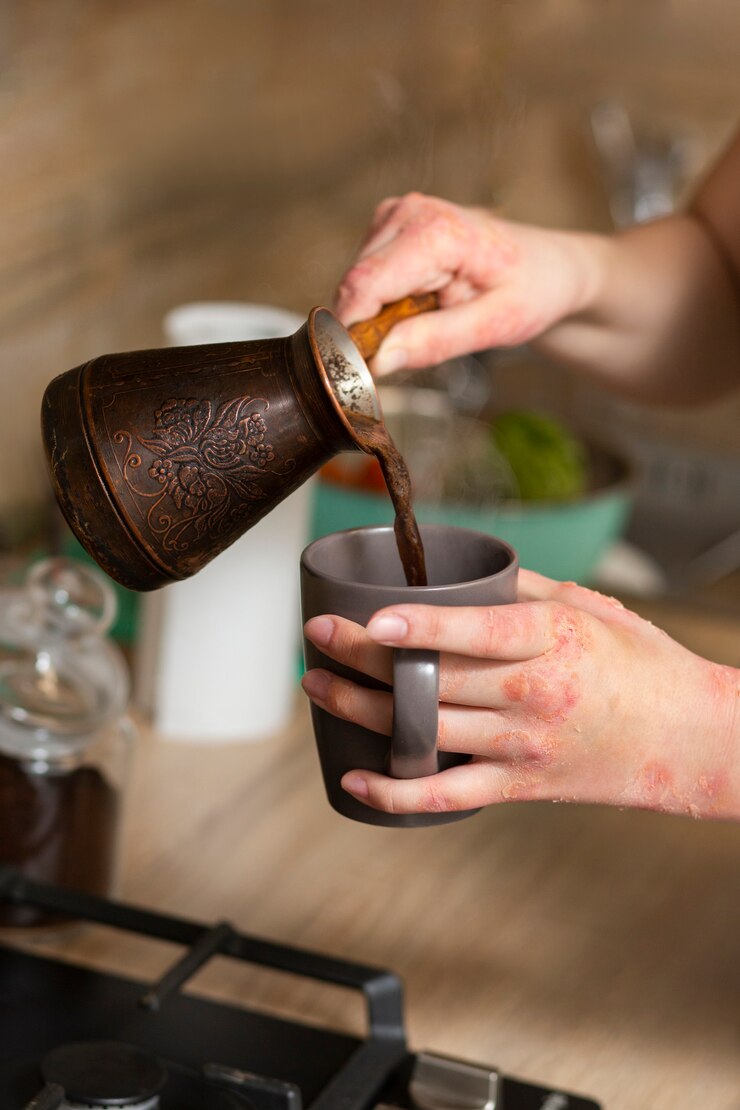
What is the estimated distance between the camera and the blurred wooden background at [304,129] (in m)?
1.52

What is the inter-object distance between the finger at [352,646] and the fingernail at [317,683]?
2 cm

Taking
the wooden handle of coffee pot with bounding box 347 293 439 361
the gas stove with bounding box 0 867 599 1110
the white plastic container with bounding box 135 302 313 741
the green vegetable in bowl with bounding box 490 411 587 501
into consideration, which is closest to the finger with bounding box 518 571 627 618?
the wooden handle of coffee pot with bounding box 347 293 439 361

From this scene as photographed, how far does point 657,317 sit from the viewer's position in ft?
3.82

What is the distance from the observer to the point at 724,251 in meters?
1.17

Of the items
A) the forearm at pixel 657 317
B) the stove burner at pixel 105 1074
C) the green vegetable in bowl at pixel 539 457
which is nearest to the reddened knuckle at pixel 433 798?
the stove burner at pixel 105 1074

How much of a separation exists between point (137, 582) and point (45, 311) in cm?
87

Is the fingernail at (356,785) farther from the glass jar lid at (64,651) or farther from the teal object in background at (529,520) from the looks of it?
the teal object in background at (529,520)

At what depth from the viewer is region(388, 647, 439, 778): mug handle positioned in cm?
58

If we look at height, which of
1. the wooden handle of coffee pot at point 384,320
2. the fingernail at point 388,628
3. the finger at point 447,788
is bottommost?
the finger at point 447,788

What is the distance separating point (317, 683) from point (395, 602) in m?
0.07

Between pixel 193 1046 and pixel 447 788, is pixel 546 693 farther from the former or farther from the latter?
pixel 193 1046

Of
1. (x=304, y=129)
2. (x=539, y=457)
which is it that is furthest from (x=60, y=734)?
(x=304, y=129)

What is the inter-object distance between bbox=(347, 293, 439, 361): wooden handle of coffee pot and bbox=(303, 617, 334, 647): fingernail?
183 mm

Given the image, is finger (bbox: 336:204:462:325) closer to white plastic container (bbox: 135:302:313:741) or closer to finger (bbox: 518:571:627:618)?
finger (bbox: 518:571:627:618)
